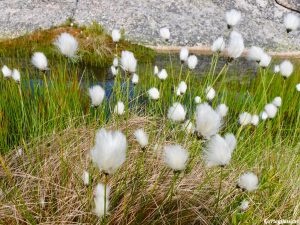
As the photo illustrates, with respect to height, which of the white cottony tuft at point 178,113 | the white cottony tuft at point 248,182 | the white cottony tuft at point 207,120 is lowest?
the white cottony tuft at point 178,113

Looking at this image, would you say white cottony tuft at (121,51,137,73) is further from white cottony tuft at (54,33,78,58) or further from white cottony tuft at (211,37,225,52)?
white cottony tuft at (211,37,225,52)

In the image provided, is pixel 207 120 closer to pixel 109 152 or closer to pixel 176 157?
pixel 176 157

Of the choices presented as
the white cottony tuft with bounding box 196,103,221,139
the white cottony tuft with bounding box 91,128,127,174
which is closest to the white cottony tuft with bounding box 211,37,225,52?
the white cottony tuft with bounding box 196,103,221,139

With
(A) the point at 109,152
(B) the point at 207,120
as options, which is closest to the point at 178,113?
(B) the point at 207,120

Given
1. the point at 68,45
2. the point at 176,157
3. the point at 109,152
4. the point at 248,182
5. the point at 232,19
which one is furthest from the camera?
the point at 232,19

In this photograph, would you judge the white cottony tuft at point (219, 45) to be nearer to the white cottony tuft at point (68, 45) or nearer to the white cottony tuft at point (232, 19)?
the white cottony tuft at point (232, 19)

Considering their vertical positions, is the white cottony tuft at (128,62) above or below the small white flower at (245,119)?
above

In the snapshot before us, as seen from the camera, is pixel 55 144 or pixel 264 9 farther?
pixel 264 9

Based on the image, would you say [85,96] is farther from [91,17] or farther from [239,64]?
[91,17]

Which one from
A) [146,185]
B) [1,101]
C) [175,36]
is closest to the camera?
[146,185]

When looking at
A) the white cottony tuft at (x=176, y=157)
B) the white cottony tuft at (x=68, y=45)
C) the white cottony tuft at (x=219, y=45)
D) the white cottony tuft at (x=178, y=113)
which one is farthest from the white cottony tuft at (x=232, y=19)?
the white cottony tuft at (x=176, y=157)

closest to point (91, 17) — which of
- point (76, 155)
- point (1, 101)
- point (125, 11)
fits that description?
point (125, 11)
